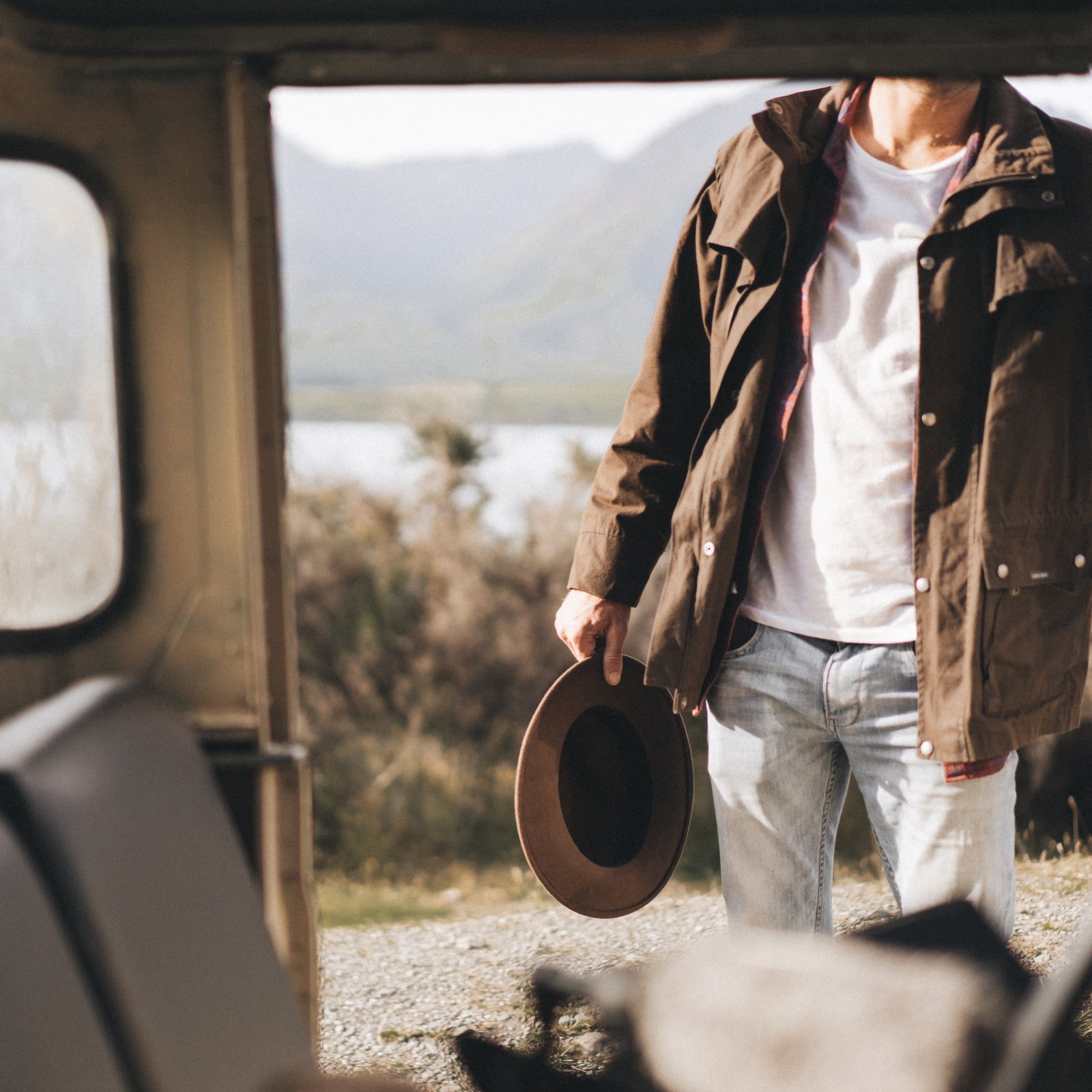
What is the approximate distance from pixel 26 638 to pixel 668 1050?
1068 mm

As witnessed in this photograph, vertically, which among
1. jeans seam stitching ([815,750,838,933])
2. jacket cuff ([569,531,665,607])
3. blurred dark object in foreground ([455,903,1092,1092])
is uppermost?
jacket cuff ([569,531,665,607])

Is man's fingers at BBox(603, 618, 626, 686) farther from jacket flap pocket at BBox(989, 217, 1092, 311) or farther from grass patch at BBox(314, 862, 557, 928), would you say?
grass patch at BBox(314, 862, 557, 928)

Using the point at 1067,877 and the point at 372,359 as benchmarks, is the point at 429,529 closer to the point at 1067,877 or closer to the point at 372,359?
the point at 1067,877

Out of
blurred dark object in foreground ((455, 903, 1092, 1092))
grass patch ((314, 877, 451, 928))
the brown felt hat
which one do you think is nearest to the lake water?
grass patch ((314, 877, 451, 928))

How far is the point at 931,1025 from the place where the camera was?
→ 1083 millimetres

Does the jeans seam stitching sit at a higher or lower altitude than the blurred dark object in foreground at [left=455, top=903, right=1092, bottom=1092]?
lower

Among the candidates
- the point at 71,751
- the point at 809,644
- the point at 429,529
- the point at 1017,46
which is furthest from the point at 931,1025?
the point at 429,529

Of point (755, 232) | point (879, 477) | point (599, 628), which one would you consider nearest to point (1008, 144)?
point (755, 232)

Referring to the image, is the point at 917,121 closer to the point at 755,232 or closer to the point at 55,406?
the point at 755,232

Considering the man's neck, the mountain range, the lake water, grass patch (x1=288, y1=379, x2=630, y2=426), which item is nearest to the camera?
the man's neck

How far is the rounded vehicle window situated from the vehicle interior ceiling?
2 centimetres

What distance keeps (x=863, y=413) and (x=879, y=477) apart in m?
0.11

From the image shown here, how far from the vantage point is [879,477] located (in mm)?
1828

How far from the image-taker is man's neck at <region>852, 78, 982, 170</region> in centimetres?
180
